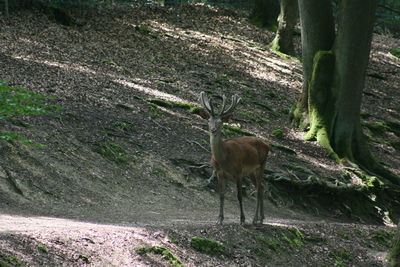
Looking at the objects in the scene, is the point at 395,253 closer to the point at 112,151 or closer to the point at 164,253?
the point at 164,253

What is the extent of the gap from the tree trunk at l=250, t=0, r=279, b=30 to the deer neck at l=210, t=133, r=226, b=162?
62.0 feet

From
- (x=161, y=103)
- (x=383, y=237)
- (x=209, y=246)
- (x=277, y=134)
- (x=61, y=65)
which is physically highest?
(x=61, y=65)

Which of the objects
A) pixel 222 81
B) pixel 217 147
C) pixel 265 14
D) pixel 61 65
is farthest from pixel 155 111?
pixel 265 14

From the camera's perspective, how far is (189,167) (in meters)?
14.6

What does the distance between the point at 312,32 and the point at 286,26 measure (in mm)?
6911

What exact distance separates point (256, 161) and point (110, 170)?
3432 millimetres

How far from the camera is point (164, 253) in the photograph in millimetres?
8766

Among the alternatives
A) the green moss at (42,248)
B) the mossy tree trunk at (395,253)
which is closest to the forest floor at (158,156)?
the green moss at (42,248)

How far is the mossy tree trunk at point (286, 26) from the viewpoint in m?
24.9

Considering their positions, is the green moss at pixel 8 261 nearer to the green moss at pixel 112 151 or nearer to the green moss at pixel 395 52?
the green moss at pixel 112 151

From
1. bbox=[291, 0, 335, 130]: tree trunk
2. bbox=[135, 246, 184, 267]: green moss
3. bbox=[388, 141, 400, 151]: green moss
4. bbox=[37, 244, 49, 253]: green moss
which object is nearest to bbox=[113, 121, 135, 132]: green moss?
bbox=[291, 0, 335, 130]: tree trunk

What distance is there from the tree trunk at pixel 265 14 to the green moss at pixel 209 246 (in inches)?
791

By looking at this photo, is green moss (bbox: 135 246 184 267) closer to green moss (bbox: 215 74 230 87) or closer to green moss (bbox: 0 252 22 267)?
green moss (bbox: 0 252 22 267)

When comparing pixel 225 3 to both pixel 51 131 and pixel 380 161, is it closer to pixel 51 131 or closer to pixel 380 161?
pixel 380 161
